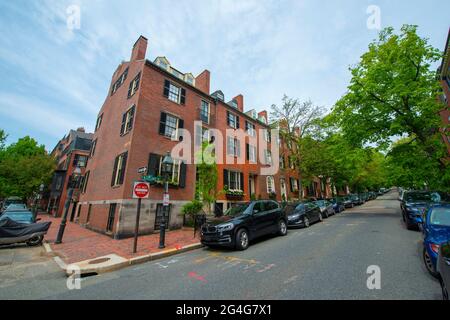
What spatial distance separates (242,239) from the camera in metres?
7.72

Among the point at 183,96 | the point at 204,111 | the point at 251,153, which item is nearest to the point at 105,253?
the point at 183,96

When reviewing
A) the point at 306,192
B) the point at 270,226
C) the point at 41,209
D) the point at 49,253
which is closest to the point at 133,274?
the point at 49,253

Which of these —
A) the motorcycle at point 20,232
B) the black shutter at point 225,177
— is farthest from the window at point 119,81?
the motorcycle at point 20,232

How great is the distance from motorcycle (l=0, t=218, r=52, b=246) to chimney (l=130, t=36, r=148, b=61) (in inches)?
527

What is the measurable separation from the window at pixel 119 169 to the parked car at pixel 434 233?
44.2 feet

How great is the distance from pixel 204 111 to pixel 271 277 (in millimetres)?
15627

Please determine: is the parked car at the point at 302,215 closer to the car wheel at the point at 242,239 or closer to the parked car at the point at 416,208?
the car wheel at the point at 242,239

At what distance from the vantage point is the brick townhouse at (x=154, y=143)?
40.2 feet

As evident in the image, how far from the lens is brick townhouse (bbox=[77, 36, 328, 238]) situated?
12258 millimetres

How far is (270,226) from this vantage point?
9.37 meters

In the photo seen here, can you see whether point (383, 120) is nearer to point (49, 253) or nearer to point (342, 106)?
point (342, 106)

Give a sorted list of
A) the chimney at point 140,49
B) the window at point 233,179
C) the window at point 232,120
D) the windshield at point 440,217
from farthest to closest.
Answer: the window at point 232,120, the window at point 233,179, the chimney at point 140,49, the windshield at point 440,217
